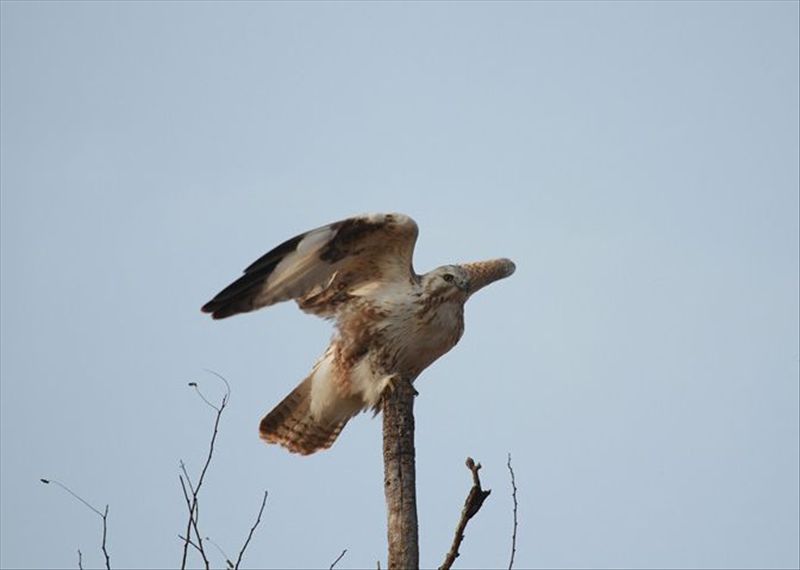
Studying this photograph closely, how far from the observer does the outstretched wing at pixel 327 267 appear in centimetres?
745

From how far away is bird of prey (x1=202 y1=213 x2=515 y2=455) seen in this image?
25.4ft

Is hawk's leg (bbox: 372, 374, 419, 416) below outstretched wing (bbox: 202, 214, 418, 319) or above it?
below

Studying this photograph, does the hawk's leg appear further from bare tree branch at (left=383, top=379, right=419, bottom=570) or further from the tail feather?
bare tree branch at (left=383, top=379, right=419, bottom=570)

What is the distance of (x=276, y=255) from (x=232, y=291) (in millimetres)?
351

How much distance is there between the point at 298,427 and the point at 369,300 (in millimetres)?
1150

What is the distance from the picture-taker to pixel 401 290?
320 inches

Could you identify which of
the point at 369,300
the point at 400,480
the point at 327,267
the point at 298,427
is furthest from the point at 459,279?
the point at 400,480

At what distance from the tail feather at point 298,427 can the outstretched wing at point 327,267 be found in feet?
2.42

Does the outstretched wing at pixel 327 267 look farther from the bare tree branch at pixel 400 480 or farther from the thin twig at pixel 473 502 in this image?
the thin twig at pixel 473 502

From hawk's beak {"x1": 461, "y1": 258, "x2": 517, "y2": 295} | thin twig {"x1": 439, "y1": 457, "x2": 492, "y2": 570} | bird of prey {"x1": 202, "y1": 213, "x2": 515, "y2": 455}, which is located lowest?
thin twig {"x1": 439, "y1": 457, "x2": 492, "y2": 570}

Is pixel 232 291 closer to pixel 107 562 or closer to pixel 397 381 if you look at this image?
pixel 397 381

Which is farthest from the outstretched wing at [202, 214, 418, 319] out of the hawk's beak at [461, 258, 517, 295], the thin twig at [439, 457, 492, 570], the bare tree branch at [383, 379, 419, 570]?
the thin twig at [439, 457, 492, 570]

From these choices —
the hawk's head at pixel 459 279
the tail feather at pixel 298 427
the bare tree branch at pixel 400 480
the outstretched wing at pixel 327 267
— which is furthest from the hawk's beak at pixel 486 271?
the bare tree branch at pixel 400 480

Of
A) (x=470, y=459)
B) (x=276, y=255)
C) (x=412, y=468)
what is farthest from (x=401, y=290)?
(x=470, y=459)
